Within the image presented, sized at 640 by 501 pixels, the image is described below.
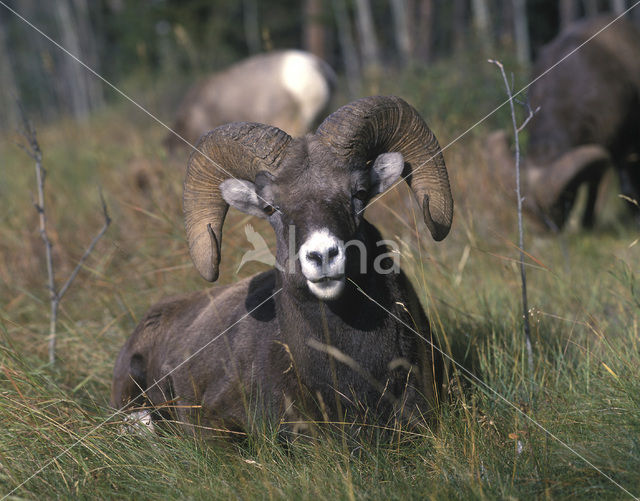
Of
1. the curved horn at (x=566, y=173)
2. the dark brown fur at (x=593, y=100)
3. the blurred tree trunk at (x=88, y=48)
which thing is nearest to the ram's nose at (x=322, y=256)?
the curved horn at (x=566, y=173)

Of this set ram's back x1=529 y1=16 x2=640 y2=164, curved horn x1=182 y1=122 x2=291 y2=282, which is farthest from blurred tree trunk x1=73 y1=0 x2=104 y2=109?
curved horn x1=182 y1=122 x2=291 y2=282

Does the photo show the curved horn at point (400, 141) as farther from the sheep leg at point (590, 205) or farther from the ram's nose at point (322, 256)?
the sheep leg at point (590, 205)

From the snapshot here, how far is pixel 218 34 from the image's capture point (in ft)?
90.3

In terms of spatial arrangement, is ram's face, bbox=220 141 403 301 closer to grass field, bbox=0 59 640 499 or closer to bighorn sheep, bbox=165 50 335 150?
grass field, bbox=0 59 640 499

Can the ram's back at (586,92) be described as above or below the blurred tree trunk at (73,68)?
below

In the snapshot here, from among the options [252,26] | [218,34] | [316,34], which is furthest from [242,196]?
[252,26]

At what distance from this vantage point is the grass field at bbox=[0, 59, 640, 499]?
3.30m

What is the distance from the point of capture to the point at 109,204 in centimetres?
973

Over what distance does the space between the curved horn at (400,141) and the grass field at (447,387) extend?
28 centimetres

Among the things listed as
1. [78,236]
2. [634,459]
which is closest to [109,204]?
[78,236]

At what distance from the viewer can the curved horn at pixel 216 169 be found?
164 inches

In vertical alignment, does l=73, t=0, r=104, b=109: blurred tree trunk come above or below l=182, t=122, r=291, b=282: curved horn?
above

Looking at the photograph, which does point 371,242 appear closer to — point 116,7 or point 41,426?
point 41,426

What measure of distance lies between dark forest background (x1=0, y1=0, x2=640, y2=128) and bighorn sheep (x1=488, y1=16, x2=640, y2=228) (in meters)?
4.50
